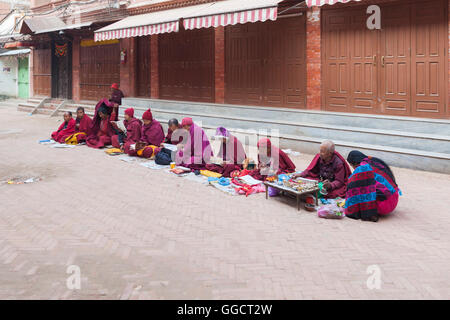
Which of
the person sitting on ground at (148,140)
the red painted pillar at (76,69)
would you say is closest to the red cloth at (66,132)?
the person sitting on ground at (148,140)

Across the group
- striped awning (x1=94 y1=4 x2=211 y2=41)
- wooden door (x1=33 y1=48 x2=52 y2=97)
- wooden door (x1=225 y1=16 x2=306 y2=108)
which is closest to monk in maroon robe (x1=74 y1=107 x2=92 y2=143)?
striped awning (x1=94 y1=4 x2=211 y2=41)

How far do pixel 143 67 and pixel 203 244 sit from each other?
44.0 ft

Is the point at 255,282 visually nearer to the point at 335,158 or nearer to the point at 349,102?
the point at 335,158

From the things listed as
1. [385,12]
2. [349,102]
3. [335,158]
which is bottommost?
[335,158]

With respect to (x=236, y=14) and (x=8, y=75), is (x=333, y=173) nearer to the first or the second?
(x=236, y=14)

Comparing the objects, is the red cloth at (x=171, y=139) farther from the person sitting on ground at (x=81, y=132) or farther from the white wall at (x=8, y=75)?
the white wall at (x=8, y=75)

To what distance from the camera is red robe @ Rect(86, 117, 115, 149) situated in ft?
37.2

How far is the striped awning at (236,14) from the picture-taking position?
988 cm

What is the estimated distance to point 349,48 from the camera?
35.2 ft

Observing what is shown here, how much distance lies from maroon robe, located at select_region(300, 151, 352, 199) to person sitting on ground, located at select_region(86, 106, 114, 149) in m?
6.56

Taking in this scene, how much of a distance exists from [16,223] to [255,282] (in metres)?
3.49

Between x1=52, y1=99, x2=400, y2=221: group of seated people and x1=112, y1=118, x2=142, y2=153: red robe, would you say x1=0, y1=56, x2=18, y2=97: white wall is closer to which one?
x1=52, y1=99, x2=400, y2=221: group of seated people

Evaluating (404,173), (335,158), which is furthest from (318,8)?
(335,158)

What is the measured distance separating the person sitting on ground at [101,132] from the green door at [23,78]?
16194mm
